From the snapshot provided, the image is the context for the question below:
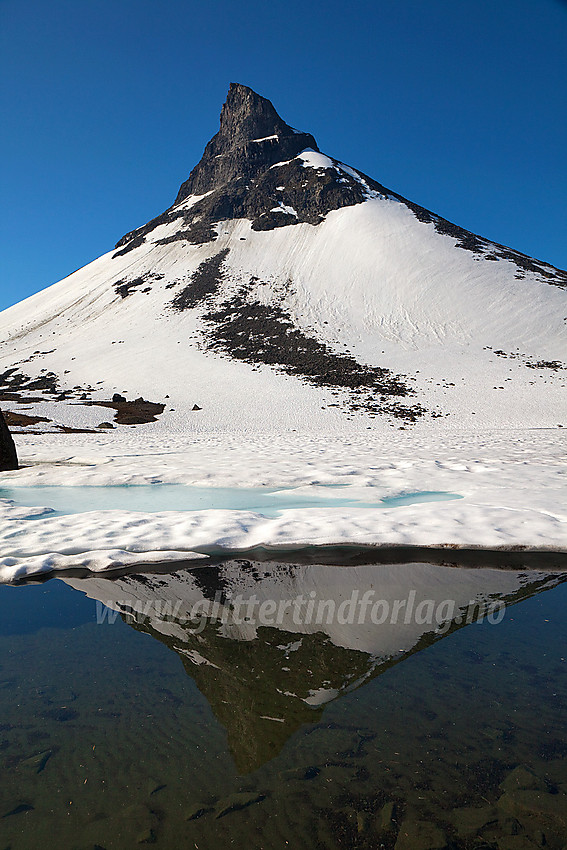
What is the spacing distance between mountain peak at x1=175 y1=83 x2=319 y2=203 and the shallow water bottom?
412 ft

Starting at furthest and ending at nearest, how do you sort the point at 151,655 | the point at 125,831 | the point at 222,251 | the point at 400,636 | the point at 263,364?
1. the point at 222,251
2. the point at 263,364
3. the point at 400,636
4. the point at 151,655
5. the point at 125,831

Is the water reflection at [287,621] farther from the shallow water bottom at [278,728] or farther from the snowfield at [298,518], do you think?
the snowfield at [298,518]

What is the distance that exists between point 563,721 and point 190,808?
7.64 ft

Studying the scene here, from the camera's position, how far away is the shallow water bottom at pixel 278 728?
7.56ft

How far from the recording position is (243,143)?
404 feet

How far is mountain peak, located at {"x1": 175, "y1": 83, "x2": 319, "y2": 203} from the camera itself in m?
116

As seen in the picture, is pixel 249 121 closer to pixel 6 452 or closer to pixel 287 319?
pixel 287 319

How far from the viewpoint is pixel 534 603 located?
4.72 m

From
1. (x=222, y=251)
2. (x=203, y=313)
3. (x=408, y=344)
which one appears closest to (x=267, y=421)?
(x=408, y=344)

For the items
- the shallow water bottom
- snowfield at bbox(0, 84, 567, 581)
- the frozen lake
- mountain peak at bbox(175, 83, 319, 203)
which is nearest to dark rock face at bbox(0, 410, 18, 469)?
snowfield at bbox(0, 84, 567, 581)

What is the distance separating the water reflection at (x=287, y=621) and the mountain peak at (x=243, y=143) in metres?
124

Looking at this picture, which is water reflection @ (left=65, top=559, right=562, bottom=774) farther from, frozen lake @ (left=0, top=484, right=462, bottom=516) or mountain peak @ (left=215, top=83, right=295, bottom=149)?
mountain peak @ (left=215, top=83, right=295, bottom=149)

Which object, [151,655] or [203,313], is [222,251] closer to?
[203,313]

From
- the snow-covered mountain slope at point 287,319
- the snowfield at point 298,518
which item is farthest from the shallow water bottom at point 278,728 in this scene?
the snow-covered mountain slope at point 287,319
